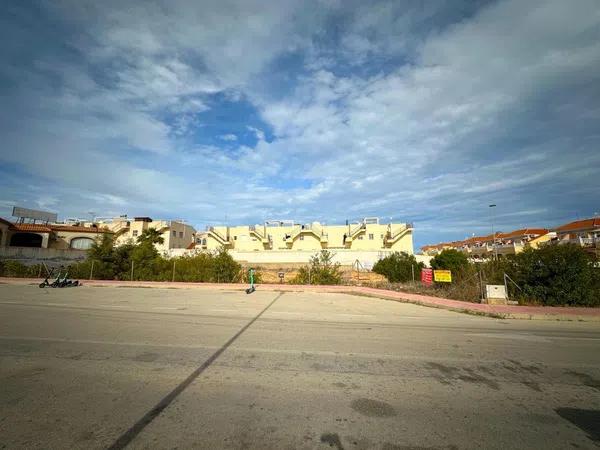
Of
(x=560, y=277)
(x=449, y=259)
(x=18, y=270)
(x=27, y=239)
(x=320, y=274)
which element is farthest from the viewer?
(x=27, y=239)

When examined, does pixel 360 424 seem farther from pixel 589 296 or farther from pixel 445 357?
pixel 589 296

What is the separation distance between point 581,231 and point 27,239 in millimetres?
103551

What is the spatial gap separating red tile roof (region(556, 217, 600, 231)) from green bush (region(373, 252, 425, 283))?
49482mm

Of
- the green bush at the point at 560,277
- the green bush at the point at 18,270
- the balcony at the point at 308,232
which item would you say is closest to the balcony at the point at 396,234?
the balcony at the point at 308,232

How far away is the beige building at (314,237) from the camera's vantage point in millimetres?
59500

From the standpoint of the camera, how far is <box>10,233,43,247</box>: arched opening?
46.5 metres

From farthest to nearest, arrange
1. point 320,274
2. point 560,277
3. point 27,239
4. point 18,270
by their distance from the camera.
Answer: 1. point 27,239
2. point 18,270
3. point 320,274
4. point 560,277

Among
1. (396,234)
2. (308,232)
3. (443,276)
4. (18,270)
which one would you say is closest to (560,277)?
(443,276)

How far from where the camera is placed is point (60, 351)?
18.9ft

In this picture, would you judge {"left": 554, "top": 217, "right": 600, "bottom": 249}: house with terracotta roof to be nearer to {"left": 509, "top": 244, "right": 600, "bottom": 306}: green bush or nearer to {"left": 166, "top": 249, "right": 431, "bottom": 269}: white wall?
{"left": 166, "top": 249, "right": 431, "bottom": 269}: white wall

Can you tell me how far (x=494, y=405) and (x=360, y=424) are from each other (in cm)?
193

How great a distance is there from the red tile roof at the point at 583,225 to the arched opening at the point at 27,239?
100094 mm

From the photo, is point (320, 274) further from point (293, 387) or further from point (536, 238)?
point (536, 238)

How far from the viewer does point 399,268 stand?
97.0 ft
